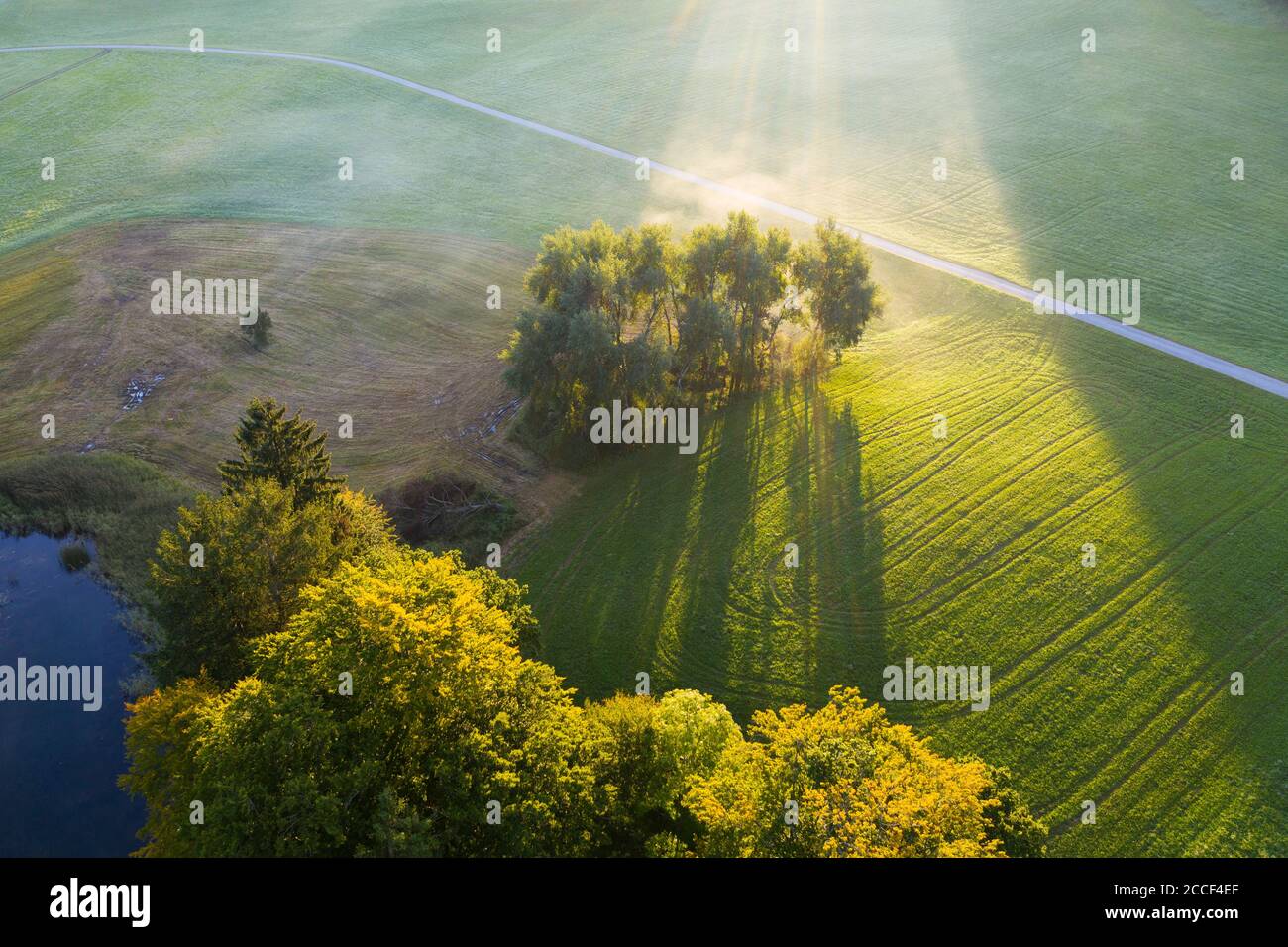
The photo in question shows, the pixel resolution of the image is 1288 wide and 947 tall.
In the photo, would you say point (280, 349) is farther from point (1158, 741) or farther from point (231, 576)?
point (1158, 741)

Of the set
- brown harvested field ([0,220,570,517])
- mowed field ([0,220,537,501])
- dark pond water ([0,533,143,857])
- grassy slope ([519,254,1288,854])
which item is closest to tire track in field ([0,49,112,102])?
brown harvested field ([0,220,570,517])

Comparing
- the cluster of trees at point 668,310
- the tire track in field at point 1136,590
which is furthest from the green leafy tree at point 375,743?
the cluster of trees at point 668,310

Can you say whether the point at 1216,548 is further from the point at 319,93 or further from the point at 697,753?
the point at 319,93

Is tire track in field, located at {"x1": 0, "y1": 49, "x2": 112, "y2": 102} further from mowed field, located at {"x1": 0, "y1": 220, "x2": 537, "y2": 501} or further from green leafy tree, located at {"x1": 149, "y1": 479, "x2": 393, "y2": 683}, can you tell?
green leafy tree, located at {"x1": 149, "y1": 479, "x2": 393, "y2": 683}

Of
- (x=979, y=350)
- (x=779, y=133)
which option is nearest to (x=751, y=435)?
(x=979, y=350)

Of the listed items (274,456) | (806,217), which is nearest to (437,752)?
(274,456)

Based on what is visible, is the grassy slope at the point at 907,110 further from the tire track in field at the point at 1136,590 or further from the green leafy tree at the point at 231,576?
the green leafy tree at the point at 231,576
